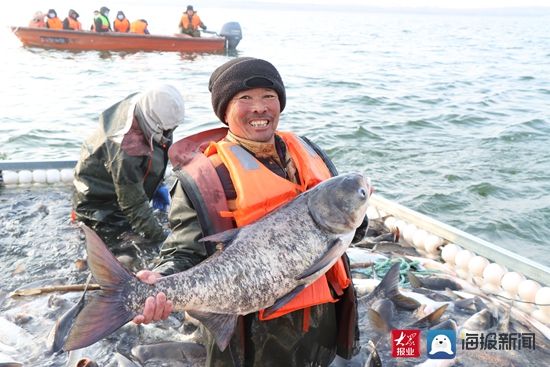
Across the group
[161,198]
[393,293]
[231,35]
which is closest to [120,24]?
[231,35]

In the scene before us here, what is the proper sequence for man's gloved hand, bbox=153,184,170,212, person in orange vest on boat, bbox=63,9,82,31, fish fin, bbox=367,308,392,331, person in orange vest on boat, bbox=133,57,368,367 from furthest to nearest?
person in orange vest on boat, bbox=63,9,82,31 < man's gloved hand, bbox=153,184,170,212 < fish fin, bbox=367,308,392,331 < person in orange vest on boat, bbox=133,57,368,367

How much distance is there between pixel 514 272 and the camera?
5.82 meters

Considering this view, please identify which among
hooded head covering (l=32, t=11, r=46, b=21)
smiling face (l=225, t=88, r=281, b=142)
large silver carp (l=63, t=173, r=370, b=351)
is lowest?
hooded head covering (l=32, t=11, r=46, b=21)

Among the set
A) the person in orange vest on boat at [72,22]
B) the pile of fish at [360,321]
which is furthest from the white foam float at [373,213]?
the person in orange vest on boat at [72,22]

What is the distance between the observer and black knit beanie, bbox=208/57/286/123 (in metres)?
3.04

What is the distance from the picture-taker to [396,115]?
54.3 ft

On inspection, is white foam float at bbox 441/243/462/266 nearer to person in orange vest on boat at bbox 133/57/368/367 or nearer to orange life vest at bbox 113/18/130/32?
person in orange vest on boat at bbox 133/57/368/367

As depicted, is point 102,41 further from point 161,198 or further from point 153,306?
point 153,306

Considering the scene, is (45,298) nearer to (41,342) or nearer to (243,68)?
(41,342)

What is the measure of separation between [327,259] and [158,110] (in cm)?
347

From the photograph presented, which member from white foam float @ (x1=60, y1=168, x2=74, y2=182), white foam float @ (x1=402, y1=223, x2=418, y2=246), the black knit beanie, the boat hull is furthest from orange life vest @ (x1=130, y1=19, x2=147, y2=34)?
the black knit beanie

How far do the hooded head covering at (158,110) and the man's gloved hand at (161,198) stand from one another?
1.63 m

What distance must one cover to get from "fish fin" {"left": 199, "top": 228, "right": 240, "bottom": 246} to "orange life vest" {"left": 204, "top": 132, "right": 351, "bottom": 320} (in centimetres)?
14

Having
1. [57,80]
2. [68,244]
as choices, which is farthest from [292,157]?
[57,80]
